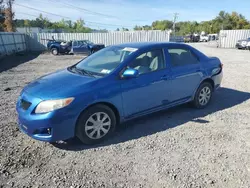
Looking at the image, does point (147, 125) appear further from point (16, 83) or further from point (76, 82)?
point (16, 83)

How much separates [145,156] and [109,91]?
3.75 ft

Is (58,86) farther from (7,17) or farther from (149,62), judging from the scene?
(7,17)

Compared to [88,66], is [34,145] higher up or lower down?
lower down

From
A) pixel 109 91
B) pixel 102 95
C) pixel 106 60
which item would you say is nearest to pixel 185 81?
pixel 106 60

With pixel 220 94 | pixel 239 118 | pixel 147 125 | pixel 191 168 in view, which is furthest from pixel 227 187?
pixel 220 94

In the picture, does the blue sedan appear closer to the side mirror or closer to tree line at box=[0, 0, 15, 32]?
the side mirror

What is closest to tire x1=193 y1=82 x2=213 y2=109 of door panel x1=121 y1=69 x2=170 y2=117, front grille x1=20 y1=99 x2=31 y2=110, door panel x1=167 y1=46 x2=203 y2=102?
door panel x1=167 y1=46 x2=203 y2=102

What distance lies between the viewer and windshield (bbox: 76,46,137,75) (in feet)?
12.4

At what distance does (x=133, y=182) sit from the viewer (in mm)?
2611

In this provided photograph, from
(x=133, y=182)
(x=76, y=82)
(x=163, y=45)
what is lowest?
(x=133, y=182)

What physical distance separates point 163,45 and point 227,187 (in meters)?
2.76

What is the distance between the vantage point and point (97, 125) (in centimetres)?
345

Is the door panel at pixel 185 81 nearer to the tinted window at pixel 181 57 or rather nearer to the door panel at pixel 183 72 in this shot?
the door panel at pixel 183 72

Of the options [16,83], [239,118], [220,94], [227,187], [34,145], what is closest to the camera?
[227,187]
